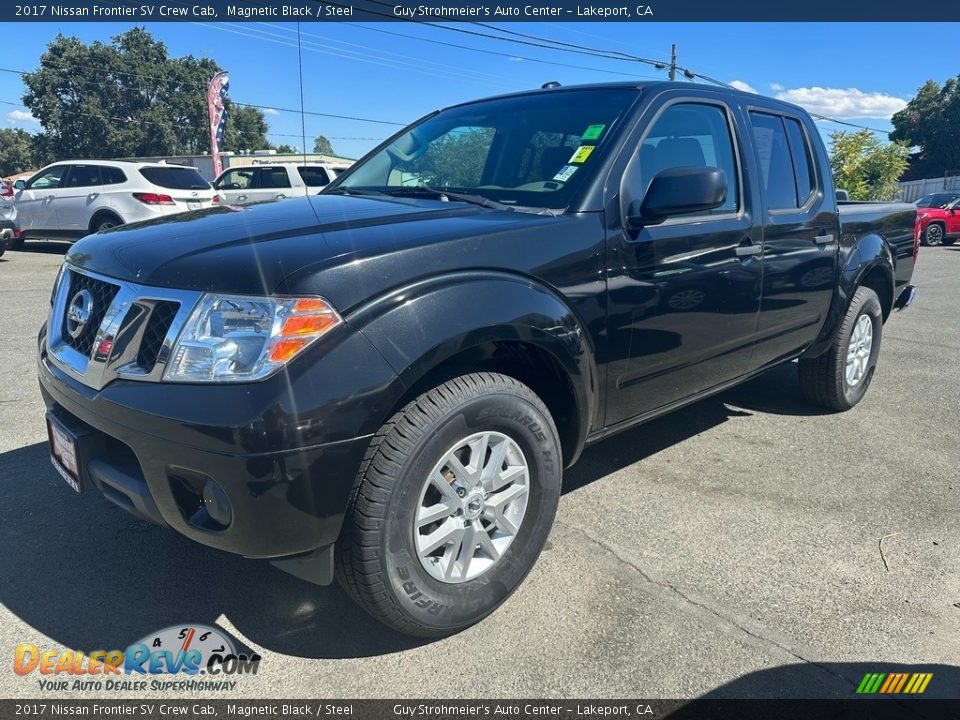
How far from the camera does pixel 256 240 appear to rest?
89.0 inches

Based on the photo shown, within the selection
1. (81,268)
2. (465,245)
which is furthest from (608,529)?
(81,268)

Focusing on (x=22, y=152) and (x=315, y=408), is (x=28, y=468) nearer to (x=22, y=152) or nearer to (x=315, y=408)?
(x=315, y=408)

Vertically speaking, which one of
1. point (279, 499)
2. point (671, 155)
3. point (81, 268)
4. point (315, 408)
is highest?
point (671, 155)

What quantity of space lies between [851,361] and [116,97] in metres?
67.5

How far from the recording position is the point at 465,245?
2.35 metres

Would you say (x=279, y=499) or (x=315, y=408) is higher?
(x=315, y=408)

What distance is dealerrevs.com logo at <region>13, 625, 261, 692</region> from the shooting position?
2191 mm

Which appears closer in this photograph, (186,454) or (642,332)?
A: (186,454)

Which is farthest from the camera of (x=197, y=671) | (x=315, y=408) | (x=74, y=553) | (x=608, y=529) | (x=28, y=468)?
(x=28, y=468)

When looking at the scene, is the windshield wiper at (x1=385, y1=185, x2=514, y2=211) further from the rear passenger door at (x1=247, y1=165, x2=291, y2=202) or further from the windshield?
the rear passenger door at (x1=247, y1=165, x2=291, y2=202)

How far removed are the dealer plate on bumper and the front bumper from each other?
0.22 m

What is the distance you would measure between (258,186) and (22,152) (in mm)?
63556

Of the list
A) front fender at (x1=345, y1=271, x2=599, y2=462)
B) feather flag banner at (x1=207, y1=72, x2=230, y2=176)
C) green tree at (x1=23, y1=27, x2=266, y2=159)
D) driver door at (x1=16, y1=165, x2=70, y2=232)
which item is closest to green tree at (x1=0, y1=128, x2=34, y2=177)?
green tree at (x1=23, y1=27, x2=266, y2=159)

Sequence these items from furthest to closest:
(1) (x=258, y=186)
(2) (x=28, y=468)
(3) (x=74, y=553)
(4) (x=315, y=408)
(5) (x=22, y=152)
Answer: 1. (5) (x=22, y=152)
2. (1) (x=258, y=186)
3. (2) (x=28, y=468)
4. (3) (x=74, y=553)
5. (4) (x=315, y=408)
